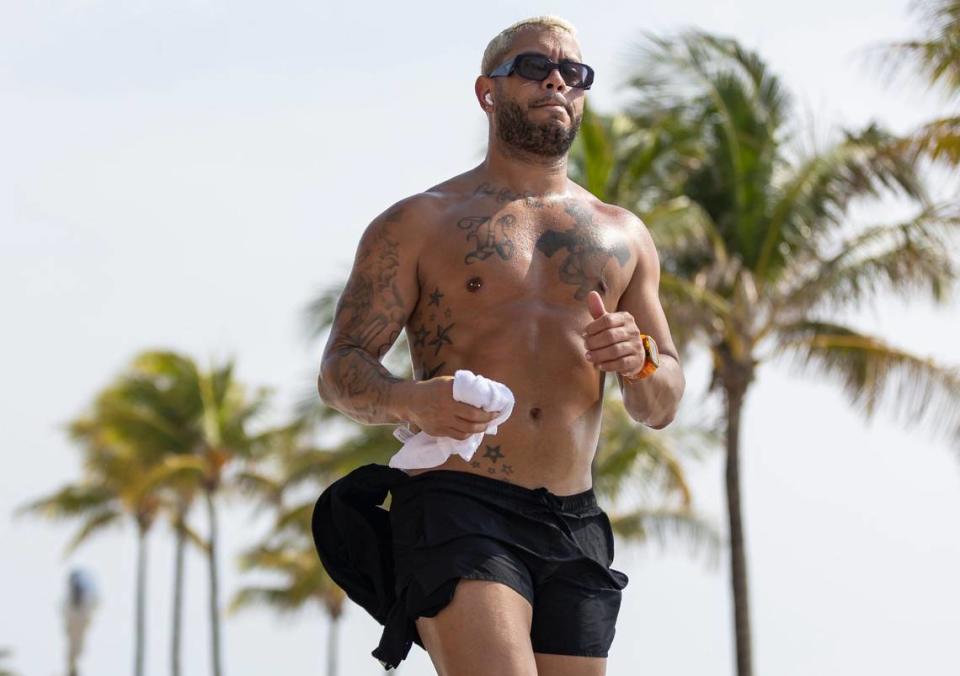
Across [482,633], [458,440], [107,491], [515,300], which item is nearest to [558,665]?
[482,633]

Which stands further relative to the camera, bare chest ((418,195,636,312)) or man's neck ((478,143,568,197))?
man's neck ((478,143,568,197))

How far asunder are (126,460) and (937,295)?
93.9 feet

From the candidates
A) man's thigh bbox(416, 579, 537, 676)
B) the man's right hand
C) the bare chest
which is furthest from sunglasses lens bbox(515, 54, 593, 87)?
man's thigh bbox(416, 579, 537, 676)

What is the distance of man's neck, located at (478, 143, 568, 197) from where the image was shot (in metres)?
5.50

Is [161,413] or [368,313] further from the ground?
[161,413]

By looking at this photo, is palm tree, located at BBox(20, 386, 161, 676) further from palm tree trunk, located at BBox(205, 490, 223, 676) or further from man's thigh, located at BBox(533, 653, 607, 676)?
man's thigh, located at BBox(533, 653, 607, 676)

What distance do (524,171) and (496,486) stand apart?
0.99 metres

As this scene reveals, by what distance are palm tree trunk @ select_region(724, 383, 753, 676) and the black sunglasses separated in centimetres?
1786

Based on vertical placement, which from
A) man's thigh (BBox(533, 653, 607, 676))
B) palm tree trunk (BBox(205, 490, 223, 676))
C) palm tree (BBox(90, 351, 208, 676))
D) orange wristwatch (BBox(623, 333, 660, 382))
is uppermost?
palm tree (BBox(90, 351, 208, 676))

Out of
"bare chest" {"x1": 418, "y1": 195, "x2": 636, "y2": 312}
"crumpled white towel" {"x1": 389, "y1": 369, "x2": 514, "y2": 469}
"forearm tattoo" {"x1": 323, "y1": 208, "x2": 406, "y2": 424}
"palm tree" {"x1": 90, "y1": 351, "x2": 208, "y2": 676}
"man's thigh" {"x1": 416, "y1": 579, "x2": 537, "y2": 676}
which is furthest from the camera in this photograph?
"palm tree" {"x1": 90, "y1": 351, "x2": 208, "y2": 676}

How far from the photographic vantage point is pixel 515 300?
530 cm

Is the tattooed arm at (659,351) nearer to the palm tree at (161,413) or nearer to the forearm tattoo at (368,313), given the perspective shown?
the forearm tattoo at (368,313)

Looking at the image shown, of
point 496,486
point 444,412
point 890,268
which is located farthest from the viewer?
point 890,268

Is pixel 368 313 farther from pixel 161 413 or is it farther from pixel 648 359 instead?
pixel 161 413
